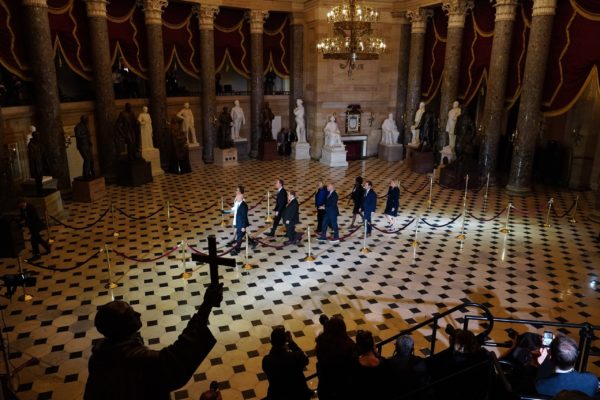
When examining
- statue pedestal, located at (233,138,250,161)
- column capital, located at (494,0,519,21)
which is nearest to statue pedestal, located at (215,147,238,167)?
statue pedestal, located at (233,138,250,161)

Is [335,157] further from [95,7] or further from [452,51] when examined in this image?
[95,7]

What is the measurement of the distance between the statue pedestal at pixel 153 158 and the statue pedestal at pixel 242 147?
A: 14.1 feet

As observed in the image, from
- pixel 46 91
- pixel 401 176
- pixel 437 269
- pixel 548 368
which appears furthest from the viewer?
pixel 401 176

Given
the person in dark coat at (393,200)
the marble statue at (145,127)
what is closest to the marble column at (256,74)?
the marble statue at (145,127)

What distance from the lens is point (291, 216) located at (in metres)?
10.9

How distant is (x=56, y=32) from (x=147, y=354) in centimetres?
1612

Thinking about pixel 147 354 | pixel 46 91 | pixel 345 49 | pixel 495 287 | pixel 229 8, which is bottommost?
pixel 495 287

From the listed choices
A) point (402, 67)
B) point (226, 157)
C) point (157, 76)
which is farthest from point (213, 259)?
point (402, 67)

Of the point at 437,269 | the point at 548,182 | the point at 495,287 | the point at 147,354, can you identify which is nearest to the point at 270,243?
the point at 437,269

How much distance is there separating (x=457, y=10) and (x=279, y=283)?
44.7ft

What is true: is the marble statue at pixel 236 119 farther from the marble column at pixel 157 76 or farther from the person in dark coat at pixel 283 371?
the person in dark coat at pixel 283 371

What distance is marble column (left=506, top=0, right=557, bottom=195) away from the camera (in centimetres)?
1428

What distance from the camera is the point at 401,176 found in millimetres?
18562

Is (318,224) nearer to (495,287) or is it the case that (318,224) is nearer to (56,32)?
(495,287)
